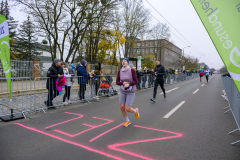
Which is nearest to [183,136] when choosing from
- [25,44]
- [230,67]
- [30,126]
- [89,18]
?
[230,67]

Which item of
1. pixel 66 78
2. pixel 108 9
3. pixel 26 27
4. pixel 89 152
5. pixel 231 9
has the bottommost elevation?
pixel 89 152

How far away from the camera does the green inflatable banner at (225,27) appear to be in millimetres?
1740

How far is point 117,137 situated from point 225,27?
298 cm

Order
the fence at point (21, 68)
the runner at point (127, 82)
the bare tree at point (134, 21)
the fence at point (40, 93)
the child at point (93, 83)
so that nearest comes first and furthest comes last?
1. the runner at point (127, 82)
2. the fence at point (40, 93)
3. the child at point (93, 83)
4. the fence at point (21, 68)
5. the bare tree at point (134, 21)

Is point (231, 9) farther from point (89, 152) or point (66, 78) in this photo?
point (66, 78)

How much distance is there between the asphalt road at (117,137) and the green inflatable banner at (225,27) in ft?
6.21

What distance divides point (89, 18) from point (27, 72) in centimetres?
933

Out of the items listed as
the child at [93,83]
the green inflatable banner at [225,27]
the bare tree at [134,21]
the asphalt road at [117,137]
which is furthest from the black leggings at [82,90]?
the bare tree at [134,21]

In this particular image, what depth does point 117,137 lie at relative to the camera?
147 inches

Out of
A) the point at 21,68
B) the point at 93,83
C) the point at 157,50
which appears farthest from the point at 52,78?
the point at 157,50

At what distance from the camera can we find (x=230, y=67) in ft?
5.80

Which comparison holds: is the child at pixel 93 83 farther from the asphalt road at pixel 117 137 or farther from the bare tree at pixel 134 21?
the bare tree at pixel 134 21

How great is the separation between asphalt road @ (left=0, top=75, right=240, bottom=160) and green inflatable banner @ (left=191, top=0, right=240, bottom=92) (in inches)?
74.6

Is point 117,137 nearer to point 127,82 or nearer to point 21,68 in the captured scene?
point 127,82
